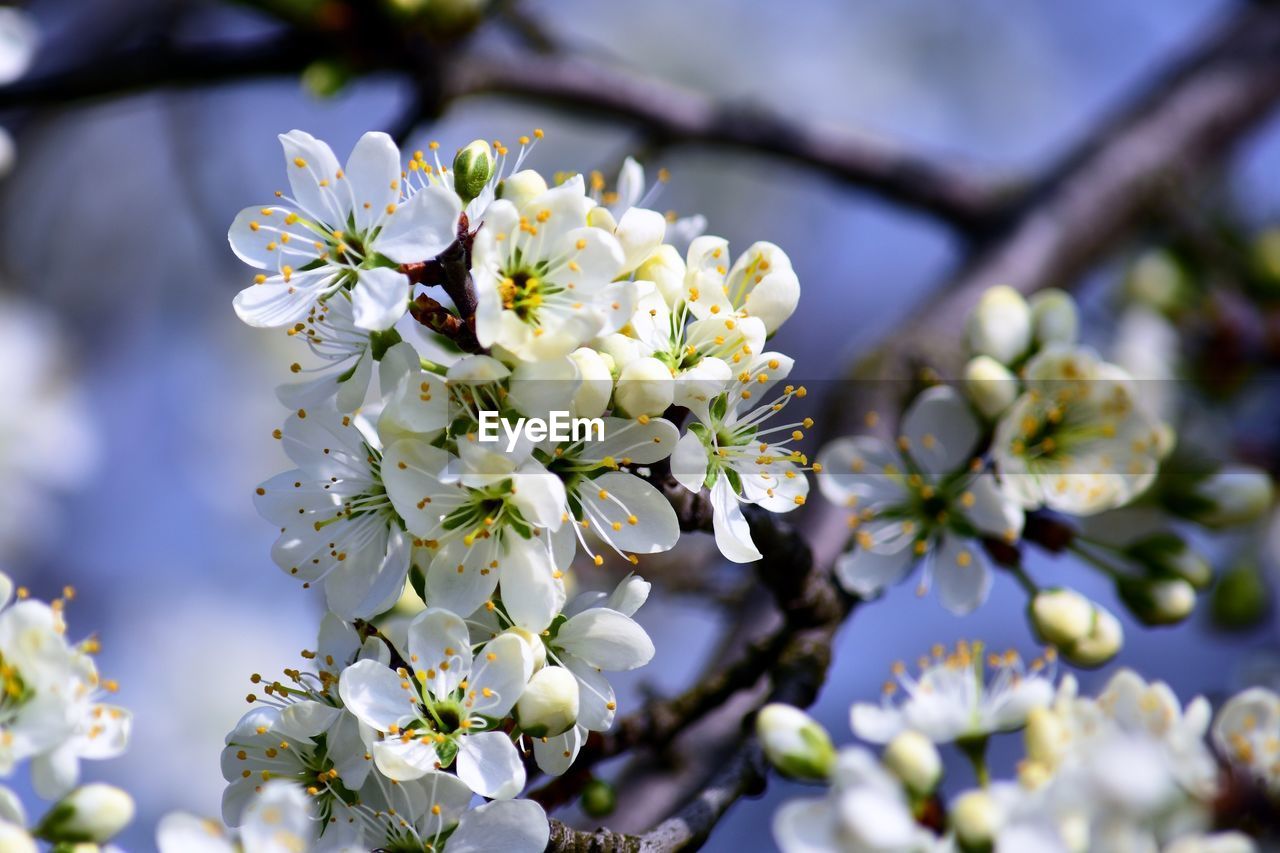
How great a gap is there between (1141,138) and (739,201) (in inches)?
139

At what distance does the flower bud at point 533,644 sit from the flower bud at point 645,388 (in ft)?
0.99

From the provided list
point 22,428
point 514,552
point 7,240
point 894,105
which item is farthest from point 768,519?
point 894,105

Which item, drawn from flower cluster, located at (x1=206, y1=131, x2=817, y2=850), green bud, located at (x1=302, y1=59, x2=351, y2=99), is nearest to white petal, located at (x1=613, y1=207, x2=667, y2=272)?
flower cluster, located at (x1=206, y1=131, x2=817, y2=850)

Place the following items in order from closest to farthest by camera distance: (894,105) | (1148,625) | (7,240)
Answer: (1148,625), (7,240), (894,105)

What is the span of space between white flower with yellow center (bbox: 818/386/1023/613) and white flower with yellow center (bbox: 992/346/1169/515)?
0.19ft

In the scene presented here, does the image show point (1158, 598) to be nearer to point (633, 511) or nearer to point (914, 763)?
point (914, 763)

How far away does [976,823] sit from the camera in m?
1.26

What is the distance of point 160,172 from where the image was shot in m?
6.23

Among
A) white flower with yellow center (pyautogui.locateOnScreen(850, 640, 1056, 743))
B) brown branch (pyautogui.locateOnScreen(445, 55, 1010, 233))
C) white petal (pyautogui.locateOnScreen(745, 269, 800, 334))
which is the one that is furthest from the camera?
brown branch (pyautogui.locateOnScreen(445, 55, 1010, 233))

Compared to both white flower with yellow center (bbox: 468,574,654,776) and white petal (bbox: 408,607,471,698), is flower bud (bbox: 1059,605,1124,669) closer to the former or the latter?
white flower with yellow center (bbox: 468,574,654,776)

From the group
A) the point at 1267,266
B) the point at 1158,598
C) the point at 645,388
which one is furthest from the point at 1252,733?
the point at 1267,266

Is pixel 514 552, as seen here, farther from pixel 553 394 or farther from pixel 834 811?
pixel 834 811

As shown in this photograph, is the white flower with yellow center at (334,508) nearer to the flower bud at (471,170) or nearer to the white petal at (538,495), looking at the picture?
the white petal at (538,495)

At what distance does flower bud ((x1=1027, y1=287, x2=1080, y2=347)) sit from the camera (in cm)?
203
